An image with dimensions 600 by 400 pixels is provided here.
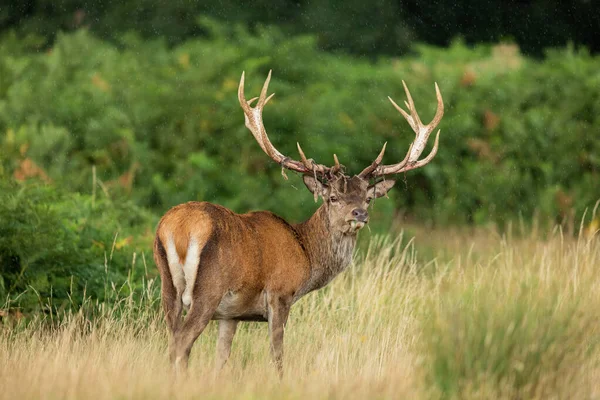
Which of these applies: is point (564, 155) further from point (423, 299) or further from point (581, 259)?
point (423, 299)

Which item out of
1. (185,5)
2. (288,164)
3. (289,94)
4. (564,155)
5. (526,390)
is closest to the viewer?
(526,390)

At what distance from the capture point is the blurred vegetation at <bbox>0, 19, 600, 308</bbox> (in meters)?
14.2

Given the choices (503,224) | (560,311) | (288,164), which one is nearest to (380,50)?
(503,224)

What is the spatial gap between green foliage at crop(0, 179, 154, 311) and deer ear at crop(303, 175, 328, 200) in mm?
1806

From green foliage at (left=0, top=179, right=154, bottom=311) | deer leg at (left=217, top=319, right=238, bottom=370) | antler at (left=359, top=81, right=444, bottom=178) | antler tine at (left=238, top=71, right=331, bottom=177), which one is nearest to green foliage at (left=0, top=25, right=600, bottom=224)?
green foliage at (left=0, top=179, right=154, bottom=311)

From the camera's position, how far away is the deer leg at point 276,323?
780cm

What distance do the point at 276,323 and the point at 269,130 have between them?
23.2 feet

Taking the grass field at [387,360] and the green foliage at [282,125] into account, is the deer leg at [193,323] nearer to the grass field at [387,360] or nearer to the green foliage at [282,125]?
the grass field at [387,360]

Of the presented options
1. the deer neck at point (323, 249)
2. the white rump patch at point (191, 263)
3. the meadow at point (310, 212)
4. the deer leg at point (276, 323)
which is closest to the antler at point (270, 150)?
the deer neck at point (323, 249)

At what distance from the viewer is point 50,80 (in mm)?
16922

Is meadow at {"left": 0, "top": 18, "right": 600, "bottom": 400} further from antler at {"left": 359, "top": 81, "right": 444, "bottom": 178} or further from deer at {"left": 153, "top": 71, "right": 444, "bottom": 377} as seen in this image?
antler at {"left": 359, "top": 81, "right": 444, "bottom": 178}

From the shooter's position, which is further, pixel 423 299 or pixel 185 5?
pixel 185 5

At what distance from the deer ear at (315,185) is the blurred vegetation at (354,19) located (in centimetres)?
1628

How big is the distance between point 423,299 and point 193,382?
3.22 m
